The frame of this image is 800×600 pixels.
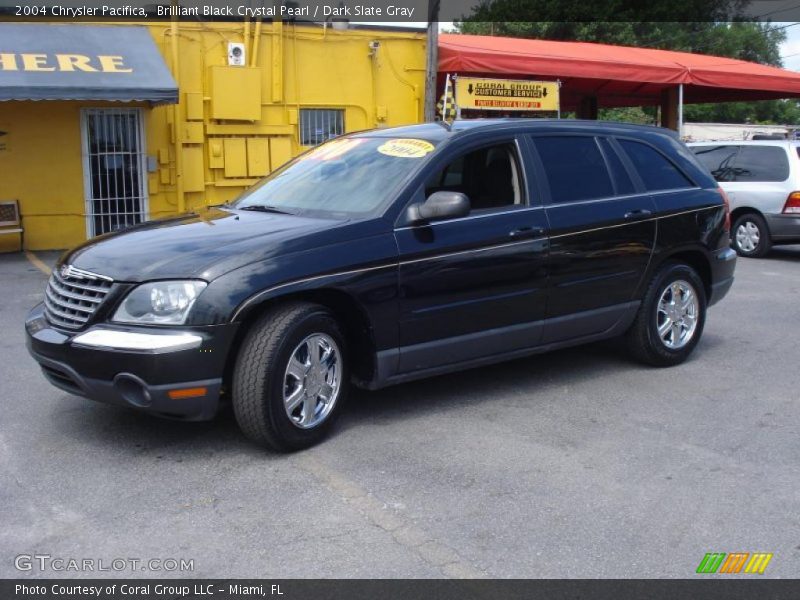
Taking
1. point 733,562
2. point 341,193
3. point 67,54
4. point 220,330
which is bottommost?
point 733,562

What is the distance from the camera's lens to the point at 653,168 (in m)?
6.60

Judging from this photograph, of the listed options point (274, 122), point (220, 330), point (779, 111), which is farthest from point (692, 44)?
point (220, 330)

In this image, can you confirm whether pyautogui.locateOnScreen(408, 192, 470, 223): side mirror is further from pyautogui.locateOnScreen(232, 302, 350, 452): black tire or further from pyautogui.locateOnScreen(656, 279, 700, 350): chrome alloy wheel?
pyautogui.locateOnScreen(656, 279, 700, 350): chrome alloy wheel

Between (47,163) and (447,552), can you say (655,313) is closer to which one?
(447,552)

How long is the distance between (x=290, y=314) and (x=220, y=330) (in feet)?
1.30

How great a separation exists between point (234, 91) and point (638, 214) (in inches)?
367

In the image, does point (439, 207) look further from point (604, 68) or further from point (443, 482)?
point (604, 68)

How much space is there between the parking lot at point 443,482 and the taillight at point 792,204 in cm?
708

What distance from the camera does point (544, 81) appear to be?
1616cm

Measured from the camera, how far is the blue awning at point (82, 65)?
11.9 metres

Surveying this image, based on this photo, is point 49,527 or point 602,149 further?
point 602,149

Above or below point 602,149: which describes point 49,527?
below

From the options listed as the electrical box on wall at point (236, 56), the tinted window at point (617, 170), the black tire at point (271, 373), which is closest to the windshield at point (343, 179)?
the black tire at point (271, 373)

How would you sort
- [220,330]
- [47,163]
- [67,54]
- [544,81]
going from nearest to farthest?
1. [220,330]
2. [67,54]
3. [47,163]
4. [544,81]
